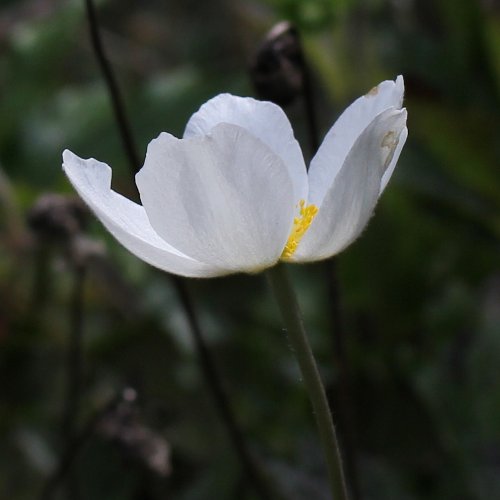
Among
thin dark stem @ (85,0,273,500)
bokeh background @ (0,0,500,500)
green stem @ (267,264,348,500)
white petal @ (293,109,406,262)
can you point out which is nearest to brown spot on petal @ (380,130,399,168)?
white petal @ (293,109,406,262)

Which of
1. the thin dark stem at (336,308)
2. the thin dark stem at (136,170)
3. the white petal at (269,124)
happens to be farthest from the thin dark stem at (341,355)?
the white petal at (269,124)

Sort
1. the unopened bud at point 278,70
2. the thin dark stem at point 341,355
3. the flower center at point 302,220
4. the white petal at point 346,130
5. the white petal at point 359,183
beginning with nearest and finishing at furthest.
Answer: the white petal at point 359,183 < the white petal at point 346,130 < the flower center at point 302,220 < the unopened bud at point 278,70 < the thin dark stem at point 341,355

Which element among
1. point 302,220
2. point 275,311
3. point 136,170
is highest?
point 136,170

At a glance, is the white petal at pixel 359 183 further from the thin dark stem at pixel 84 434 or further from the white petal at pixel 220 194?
the thin dark stem at pixel 84 434

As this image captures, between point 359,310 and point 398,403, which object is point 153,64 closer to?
point 359,310

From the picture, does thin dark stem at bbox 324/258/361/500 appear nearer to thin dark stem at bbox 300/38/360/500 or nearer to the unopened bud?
thin dark stem at bbox 300/38/360/500

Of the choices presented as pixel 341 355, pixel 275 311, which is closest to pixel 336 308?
pixel 341 355

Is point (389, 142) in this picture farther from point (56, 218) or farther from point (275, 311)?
point (275, 311)

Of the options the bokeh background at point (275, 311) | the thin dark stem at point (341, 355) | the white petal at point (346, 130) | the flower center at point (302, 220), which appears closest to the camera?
the white petal at point (346, 130)
